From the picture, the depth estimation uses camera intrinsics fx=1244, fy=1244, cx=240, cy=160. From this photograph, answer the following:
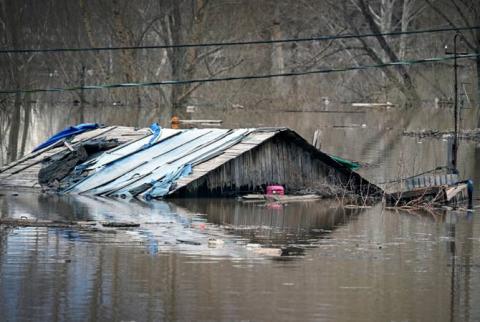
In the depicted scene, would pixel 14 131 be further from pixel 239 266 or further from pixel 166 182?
pixel 239 266

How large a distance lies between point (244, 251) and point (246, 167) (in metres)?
6.66

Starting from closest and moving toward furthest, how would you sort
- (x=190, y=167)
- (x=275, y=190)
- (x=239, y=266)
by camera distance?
(x=239, y=266) < (x=190, y=167) < (x=275, y=190)

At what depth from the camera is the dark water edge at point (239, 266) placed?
12172 mm

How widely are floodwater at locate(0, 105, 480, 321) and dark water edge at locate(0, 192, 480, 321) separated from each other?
20 mm

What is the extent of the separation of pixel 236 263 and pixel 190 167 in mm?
7267

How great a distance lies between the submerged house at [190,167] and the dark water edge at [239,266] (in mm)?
1099

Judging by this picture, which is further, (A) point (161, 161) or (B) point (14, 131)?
(B) point (14, 131)

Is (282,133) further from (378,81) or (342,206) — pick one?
(378,81)

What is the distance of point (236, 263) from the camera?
48.8 feet

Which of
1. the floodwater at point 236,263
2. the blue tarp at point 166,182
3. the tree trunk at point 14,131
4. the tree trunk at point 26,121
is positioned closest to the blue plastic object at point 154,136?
the blue tarp at point 166,182

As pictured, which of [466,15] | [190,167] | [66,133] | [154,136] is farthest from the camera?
[466,15]

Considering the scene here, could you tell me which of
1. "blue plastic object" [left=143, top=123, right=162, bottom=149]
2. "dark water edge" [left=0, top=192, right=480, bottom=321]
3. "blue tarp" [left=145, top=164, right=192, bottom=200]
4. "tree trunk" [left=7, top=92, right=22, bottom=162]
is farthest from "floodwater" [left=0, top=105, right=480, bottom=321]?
"tree trunk" [left=7, top=92, right=22, bottom=162]

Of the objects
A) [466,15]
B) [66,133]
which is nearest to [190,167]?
[66,133]

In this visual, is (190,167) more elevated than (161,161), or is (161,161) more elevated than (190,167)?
(161,161)
